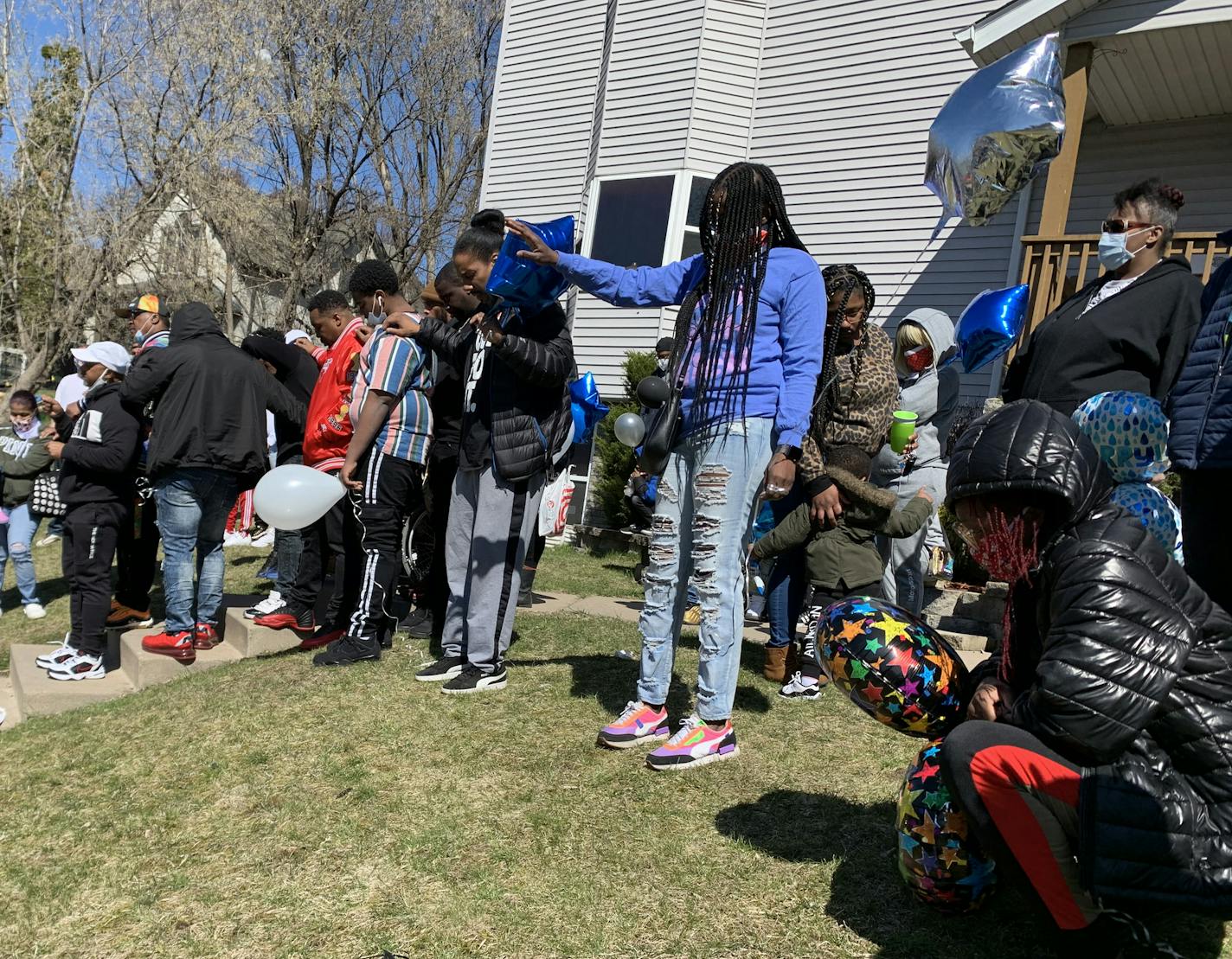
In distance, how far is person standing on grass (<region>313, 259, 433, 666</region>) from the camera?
5.02m

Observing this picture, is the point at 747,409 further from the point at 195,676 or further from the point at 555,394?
the point at 195,676

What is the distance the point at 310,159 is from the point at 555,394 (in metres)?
22.0

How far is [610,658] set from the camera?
524cm

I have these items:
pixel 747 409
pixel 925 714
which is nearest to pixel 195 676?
pixel 747 409

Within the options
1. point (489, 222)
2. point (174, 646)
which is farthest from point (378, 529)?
point (489, 222)

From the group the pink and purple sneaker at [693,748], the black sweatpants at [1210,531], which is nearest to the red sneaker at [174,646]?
the pink and purple sneaker at [693,748]

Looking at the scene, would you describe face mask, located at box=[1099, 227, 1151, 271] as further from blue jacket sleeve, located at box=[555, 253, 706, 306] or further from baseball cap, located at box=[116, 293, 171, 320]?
baseball cap, located at box=[116, 293, 171, 320]

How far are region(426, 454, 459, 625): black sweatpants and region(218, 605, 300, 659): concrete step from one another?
0.87 meters

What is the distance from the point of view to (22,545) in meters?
7.88

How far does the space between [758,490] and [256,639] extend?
362cm

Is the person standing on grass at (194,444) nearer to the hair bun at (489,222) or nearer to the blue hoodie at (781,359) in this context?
the hair bun at (489,222)

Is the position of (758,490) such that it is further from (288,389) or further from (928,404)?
(288,389)

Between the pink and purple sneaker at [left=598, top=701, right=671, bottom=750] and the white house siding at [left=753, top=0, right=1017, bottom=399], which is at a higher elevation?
the white house siding at [left=753, top=0, right=1017, bottom=399]

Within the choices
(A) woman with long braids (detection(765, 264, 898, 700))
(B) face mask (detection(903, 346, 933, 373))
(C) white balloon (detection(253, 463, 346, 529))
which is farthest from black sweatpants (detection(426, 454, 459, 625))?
(B) face mask (detection(903, 346, 933, 373))
